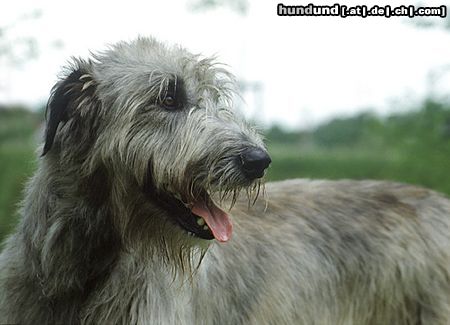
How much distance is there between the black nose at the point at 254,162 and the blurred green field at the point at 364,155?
0.80m

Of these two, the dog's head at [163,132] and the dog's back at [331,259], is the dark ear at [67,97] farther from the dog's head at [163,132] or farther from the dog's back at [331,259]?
the dog's back at [331,259]

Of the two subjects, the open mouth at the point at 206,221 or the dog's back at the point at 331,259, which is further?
the dog's back at the point at 331,259

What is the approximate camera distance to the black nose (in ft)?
14.5

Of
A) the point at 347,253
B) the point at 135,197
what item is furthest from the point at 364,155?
the point at 135,197

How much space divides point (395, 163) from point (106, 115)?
28.6ft

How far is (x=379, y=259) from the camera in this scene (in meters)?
6.20

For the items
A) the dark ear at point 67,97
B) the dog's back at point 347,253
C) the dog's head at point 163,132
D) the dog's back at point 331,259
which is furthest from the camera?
the dog's back at point 347,253

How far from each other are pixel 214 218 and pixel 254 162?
0.49m

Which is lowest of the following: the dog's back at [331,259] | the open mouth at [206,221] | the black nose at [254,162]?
the dog's back at [331,259]

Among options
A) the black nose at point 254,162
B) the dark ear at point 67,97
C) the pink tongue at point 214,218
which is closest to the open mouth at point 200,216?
the pink tongue at point 214,218

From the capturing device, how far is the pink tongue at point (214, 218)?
4664 millimetres

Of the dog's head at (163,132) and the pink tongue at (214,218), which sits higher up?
the dog's head at (163,132)

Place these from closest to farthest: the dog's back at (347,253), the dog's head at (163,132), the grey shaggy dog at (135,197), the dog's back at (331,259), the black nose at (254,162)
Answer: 1. the black nose at (254,162)
2. the dog's head at (163,132)
3. the grey shaggy dog at (135,197)
4. the dog's back at (331,259)
5. the dog's back at (347,253)

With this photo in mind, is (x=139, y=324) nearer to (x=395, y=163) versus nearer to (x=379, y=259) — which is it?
(x=379, y=259)
